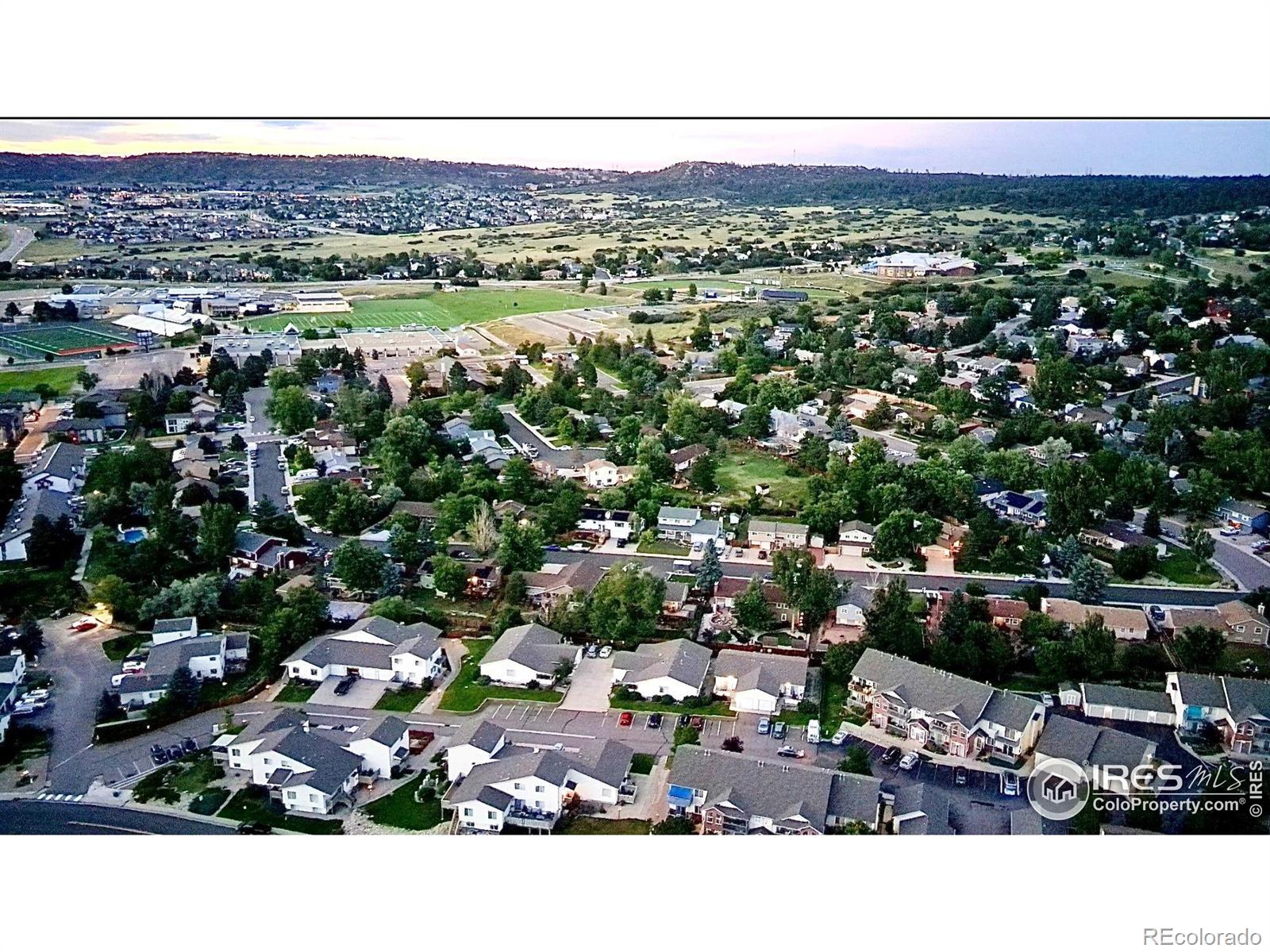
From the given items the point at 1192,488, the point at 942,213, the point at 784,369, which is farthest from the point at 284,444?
the point at 1192,488

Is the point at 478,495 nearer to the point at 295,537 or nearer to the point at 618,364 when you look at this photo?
the point at 295,537

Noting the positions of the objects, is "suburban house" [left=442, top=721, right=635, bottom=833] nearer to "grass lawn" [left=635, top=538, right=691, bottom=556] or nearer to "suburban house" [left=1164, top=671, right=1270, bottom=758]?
"grass lawn" [left=635, top=538, right=691, bottom=556]

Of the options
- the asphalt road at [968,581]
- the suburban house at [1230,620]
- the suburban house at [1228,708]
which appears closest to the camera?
the suburban house at [1228,708]

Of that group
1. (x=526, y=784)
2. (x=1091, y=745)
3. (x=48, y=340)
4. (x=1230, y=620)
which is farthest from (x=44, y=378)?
(x=1230, y=620)

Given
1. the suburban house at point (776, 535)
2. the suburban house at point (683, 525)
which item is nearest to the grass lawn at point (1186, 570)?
the suburban house at point (776, 535)

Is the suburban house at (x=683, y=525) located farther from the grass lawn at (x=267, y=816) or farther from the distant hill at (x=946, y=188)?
the grass lawn at (x=267, y=816)

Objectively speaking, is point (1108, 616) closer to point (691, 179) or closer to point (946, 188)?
point (946, 188)
